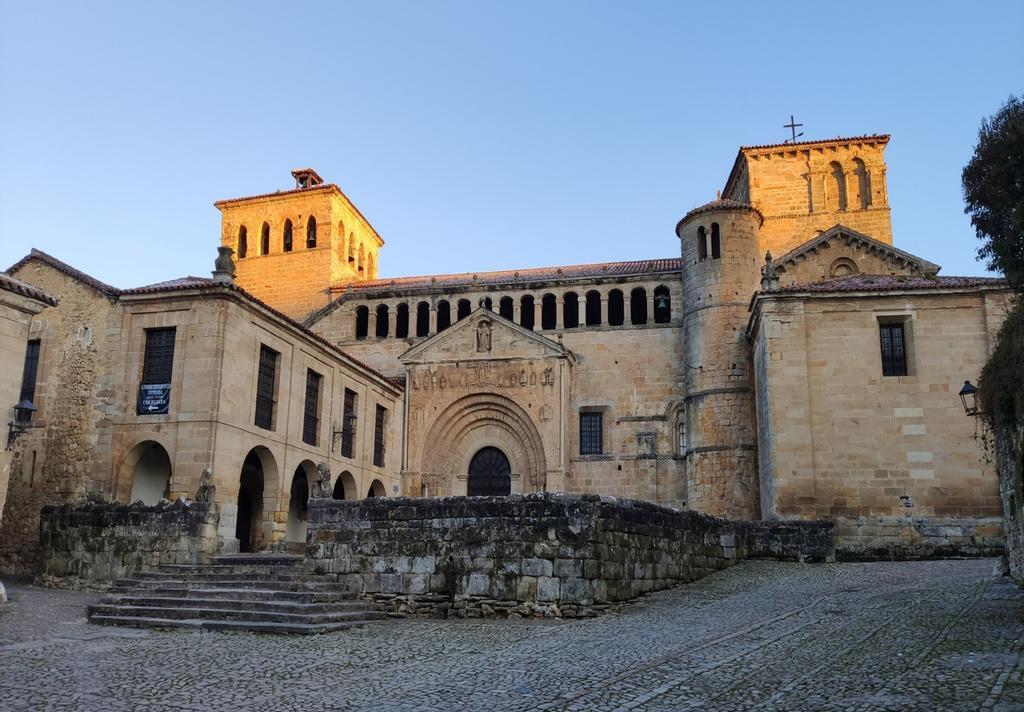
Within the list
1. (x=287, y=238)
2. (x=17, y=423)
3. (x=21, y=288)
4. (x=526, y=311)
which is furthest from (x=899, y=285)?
(x=287, y=238)

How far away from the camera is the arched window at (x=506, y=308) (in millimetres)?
31891

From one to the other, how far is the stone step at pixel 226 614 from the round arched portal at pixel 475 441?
1639cm

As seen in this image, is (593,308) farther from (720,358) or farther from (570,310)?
(720,358)

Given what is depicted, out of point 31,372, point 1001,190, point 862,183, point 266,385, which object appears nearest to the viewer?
point 1001,190

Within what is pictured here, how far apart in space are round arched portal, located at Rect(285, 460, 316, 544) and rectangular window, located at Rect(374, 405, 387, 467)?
3.08 metres

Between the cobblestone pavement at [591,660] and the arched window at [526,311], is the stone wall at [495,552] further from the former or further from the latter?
the arched window at [526,311]

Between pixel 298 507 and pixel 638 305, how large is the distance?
13.5m

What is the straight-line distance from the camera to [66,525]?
17328mm

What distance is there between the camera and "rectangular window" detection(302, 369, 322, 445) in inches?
918

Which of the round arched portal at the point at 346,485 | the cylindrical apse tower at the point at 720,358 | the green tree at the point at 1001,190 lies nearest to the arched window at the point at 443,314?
the round arched portal at the point at 346,485

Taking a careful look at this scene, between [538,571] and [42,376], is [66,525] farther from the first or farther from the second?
[538,571]

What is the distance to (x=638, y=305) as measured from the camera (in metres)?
30.7

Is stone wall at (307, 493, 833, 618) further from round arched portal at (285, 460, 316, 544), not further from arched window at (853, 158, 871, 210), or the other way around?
arched window at (853, 158, 871, 210)

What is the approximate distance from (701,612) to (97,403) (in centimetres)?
1425
